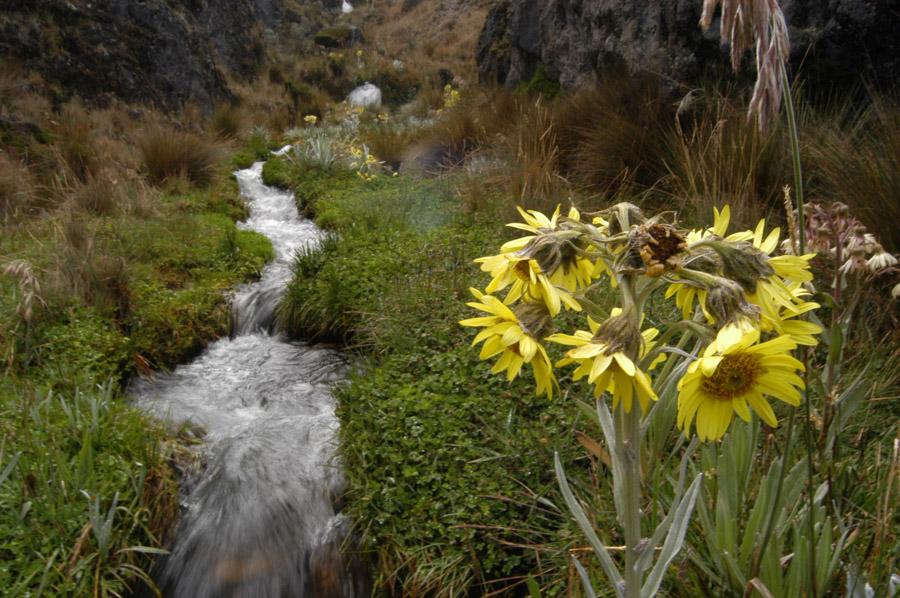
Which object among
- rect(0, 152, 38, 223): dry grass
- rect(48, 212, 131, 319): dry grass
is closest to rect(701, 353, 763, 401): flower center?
rect(48, 212, 131, 319): dry grass

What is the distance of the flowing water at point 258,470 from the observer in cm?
270

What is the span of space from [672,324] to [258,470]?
2.80 m

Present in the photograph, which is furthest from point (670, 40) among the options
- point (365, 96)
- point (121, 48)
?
point (365, 96)

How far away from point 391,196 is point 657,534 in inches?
230

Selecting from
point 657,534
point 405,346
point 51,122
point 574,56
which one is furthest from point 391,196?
point 657,534

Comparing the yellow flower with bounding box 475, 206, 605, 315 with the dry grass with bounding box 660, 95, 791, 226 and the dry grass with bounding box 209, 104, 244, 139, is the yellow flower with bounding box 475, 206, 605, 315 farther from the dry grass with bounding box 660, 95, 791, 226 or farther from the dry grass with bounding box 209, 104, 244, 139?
the dry grass with bounding box 209, 104, 244, 139

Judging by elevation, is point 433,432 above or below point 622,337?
below

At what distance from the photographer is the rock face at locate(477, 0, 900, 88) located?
4.21m

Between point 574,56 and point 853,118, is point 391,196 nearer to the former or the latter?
point 574,56

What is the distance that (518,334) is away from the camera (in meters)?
1.10

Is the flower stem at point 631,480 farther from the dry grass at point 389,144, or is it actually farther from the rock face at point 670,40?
the dry grass at point 389,144

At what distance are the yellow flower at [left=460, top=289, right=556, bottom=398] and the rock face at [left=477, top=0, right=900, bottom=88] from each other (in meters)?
4.07

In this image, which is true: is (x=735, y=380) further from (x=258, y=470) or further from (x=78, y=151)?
(x=78, y=151)

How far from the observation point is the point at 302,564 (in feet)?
9.02
